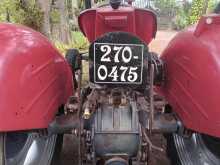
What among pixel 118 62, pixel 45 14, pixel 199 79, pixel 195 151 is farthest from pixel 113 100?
pixel 45 14

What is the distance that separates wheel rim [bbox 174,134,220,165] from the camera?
270 cm

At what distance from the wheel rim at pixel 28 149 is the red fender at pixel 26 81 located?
0.82 feet

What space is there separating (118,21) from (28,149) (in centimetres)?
105

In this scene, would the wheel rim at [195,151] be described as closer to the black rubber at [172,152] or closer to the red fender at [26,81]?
the black rubber at [172,152]

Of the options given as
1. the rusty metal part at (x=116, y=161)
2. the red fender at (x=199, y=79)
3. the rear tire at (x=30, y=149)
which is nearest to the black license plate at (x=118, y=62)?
the red fender at (x=199, y=79)

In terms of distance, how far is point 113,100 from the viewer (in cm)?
265

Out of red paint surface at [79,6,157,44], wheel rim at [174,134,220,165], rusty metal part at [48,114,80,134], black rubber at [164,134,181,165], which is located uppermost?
red paint surface at [79,6,157,44]

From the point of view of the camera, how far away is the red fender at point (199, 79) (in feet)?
7.23

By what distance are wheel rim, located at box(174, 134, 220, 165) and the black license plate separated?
2.25ft

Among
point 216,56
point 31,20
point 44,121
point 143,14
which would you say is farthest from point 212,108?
point 31,20

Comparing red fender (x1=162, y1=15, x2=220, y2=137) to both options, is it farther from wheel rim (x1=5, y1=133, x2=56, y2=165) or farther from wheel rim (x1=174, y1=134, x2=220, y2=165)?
→ wheel rim (x1=5, y1=133, x2=56, y2=165)

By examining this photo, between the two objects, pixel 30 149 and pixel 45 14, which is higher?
pixel 45 14

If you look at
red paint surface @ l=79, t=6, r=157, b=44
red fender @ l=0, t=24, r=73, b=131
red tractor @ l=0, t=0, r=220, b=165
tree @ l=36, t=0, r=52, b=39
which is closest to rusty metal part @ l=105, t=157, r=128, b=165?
red tractor @ l=0, t=0, r=220, b=165

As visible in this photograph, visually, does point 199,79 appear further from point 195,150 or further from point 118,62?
point 195,150
